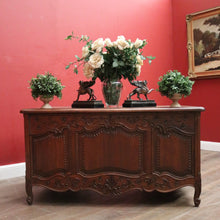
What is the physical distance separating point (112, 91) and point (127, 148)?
541 mm

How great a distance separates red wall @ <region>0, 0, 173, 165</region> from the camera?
123 inches

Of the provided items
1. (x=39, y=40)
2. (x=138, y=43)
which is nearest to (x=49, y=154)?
(x=138, y=43)

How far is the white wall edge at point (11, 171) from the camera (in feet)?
10.2

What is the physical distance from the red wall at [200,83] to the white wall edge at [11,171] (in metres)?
2.97

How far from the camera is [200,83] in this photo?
4691mm

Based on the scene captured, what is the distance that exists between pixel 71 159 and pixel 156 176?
2.29ft

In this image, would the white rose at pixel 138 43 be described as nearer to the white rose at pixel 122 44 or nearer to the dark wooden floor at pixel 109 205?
the white rose at pixel 122 44

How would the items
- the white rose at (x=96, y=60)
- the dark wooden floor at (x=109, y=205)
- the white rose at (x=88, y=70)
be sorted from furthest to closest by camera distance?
the white rose at (x=88, y=70) → the white rose at (x=96, y=60) → the dark wooden floor at (x=109, y=205)

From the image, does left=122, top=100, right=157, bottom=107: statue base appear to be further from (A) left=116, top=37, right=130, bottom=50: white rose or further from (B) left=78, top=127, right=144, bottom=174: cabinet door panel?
(A) left=116, top=37, right=130, bottom=50: white rose

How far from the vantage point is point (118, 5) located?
4.12 meters

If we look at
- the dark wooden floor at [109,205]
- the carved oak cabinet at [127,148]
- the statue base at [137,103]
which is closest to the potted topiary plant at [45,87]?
the carved oak cabinet at [127,148]

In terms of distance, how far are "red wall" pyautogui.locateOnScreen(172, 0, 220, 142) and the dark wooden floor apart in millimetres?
1893

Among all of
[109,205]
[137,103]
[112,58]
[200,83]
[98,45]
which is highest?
[98,45]

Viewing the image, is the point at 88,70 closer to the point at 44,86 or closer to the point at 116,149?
the point at 44,86
